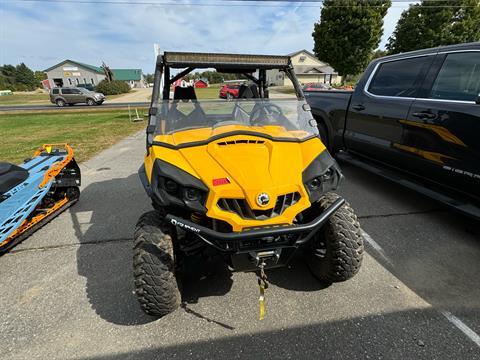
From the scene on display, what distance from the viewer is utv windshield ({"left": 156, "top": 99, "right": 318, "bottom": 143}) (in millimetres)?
2398

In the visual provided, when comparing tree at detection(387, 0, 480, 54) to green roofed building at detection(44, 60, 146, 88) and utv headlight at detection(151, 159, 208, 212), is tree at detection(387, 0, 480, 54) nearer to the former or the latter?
utv headlight at detection(151, 159, 208, 212)

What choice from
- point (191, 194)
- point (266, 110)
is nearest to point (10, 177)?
point (191, 194)

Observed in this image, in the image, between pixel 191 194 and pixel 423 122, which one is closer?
pixel 191 194

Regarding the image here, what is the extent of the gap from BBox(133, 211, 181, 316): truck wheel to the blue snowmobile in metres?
1.84

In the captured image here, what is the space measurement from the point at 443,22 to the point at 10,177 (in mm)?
42578

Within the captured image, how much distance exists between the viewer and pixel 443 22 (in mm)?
31797

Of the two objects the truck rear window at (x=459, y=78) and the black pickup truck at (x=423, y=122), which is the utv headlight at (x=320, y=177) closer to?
the black pickup truck at (x=423, y=122)

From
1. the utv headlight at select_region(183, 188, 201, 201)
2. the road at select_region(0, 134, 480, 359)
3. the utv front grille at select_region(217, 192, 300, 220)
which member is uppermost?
the utv headlight at select_region(183, 188, 201, 201)

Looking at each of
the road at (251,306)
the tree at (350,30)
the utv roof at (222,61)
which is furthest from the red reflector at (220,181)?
the tree at (350,30)

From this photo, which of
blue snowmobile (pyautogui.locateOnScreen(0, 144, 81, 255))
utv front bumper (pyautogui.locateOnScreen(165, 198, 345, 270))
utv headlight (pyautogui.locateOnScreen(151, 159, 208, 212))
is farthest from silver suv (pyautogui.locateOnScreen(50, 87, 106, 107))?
utv front bumper (pyautogui.locateOnScreen(165, 198, 345, 270))

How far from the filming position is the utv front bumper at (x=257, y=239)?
1.72 metres

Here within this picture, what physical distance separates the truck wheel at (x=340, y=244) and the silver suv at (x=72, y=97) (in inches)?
1138

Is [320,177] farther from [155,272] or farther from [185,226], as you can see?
[155,272]

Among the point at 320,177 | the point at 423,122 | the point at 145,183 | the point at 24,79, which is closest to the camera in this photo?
the point at 320,177
